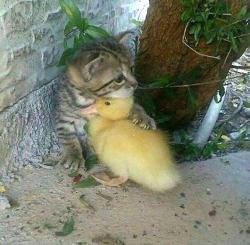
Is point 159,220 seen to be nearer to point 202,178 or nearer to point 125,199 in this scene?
point 125,199

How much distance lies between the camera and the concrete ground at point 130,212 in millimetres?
2424

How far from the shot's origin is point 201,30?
9.66ft

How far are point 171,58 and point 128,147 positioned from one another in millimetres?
830

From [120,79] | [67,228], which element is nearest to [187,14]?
[120,79]

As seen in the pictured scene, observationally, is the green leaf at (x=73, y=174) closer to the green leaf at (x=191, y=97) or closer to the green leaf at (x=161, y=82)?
the green leaf at (x=161, y=82)

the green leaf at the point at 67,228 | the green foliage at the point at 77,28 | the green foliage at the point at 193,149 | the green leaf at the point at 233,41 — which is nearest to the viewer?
the green leaf at the point at 67,228

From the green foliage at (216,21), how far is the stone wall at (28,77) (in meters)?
0.87

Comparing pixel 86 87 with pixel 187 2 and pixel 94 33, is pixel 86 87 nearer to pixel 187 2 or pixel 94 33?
pixel 94 33

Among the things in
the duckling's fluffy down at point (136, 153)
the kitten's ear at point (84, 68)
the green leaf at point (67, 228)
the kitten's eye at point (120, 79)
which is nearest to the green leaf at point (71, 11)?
the kitten's ear at point (84, 68)

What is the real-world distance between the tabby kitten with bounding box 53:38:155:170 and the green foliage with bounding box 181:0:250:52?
0.45 metres

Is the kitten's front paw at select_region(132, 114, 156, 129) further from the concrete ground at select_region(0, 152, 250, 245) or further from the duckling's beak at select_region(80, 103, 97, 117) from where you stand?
the concrete ground at select_region(0, 152, 250, 245)

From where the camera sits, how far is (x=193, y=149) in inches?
130

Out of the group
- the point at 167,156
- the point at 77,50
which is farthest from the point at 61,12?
the point at 167,156

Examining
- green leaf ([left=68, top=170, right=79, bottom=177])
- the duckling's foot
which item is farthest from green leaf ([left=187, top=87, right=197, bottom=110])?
green leaf ([left=68, top=170, right=79, bottom=177])
